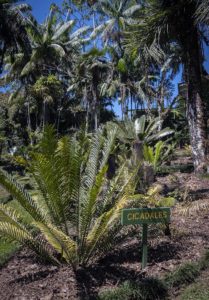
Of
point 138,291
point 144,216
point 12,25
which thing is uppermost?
point 12,25

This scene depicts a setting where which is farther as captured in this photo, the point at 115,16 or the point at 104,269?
the point at 115,16

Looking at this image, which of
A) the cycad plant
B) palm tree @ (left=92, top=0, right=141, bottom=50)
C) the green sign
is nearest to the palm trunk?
the cycad plant

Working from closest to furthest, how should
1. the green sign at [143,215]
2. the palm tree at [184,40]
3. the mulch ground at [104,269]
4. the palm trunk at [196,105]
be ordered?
the mulch ground at [104,269] → the green sign at [143,215] → the palm tree at [184,40] → the palm trunk at [196,105]

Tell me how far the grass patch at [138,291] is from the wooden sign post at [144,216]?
0.42 metres

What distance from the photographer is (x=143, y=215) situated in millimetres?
4539

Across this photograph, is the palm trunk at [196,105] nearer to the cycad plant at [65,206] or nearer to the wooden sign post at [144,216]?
the cycad plant at [65,206]

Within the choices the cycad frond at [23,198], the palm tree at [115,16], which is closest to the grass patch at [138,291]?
the cycad frond at [23,198]

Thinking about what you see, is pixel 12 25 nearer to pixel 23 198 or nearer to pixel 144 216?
pixel 23 198

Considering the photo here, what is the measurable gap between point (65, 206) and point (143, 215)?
0.99m

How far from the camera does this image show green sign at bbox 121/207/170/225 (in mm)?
4438

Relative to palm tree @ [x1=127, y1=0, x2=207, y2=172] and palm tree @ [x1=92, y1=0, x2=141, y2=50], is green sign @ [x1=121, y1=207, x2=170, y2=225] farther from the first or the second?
palm tree @ [x1=92, y1=0, x2=141, y2=50]

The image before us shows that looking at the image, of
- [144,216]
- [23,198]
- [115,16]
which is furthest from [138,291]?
[115,16]

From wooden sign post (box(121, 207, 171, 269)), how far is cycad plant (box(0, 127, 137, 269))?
8.2 inches

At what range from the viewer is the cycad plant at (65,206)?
15.0 ft
